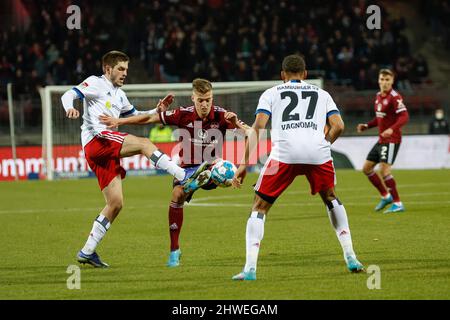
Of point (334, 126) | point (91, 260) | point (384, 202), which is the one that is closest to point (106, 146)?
point (91, 260)

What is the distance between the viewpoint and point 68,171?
26438 millimetres

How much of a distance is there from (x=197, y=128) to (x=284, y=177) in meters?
1.63

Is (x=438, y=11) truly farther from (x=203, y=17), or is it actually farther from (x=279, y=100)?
(x=279, y=100)

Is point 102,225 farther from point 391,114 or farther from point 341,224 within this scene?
point 391,114

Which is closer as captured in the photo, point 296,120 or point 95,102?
point 296,120

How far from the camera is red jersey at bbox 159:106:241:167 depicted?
9867 millimetres

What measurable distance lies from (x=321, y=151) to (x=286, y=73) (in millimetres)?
832

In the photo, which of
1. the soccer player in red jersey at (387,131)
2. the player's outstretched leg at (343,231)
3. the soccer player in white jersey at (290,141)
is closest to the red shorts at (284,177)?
the soccer player in white jersey at (290,141)

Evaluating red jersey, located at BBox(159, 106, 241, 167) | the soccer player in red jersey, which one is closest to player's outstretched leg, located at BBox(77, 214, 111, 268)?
red jersey, located at BBox(159, 106, 241, 167)

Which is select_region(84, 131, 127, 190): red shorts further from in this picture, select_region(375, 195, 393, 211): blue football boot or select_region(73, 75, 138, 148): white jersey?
select_region(375, 195, 393, 211): blue football boot

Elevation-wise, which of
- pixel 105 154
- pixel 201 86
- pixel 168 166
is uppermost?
pixel 201 86

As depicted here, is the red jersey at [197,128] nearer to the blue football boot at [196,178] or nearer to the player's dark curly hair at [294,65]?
the blue football boot at [196,178]

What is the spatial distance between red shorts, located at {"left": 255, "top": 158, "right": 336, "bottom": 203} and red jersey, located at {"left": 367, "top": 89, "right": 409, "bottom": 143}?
305 inches

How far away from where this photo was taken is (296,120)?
8.61 m
